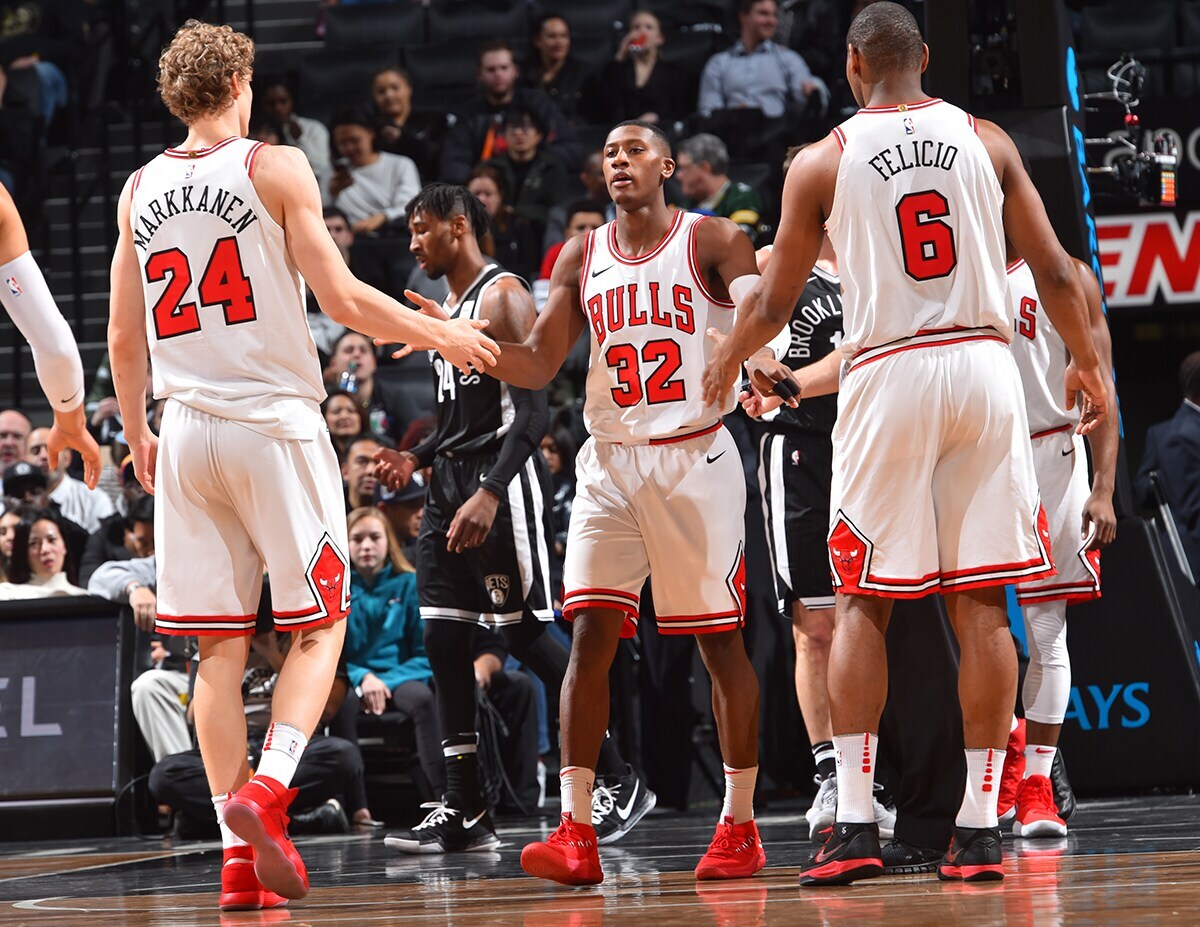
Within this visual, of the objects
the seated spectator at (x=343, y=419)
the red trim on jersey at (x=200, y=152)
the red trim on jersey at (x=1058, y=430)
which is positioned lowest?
the red trim on jersey at (x=1058, y=430)

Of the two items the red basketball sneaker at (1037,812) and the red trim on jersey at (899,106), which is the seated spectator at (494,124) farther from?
the red trim on jersey at (899,106)

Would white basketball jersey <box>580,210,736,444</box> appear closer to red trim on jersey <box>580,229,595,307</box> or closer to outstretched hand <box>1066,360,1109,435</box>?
red trim on jersey <box>580,229,595,307</box>

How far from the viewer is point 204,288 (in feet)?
14.3

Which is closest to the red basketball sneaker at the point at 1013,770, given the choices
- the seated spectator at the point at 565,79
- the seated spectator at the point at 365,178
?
the seated spectator at the point at 365,178

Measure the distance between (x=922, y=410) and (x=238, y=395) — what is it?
68.9 inches

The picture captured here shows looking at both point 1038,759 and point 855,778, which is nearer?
point 855,778

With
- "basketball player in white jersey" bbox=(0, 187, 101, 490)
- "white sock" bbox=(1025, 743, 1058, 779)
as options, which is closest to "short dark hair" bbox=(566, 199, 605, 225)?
"white sock" bbox=(1025, 743, 1058, 779)

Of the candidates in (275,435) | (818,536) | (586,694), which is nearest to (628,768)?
(818,536)

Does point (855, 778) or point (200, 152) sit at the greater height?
point (200, 152)

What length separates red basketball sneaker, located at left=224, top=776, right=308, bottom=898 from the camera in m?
3.90

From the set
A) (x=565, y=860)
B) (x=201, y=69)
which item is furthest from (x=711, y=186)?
(x=565, y=860)

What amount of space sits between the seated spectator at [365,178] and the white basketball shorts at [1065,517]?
283 inches

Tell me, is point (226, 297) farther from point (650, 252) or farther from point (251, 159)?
point (650, 252)

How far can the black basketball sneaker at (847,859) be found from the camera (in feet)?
13.3
